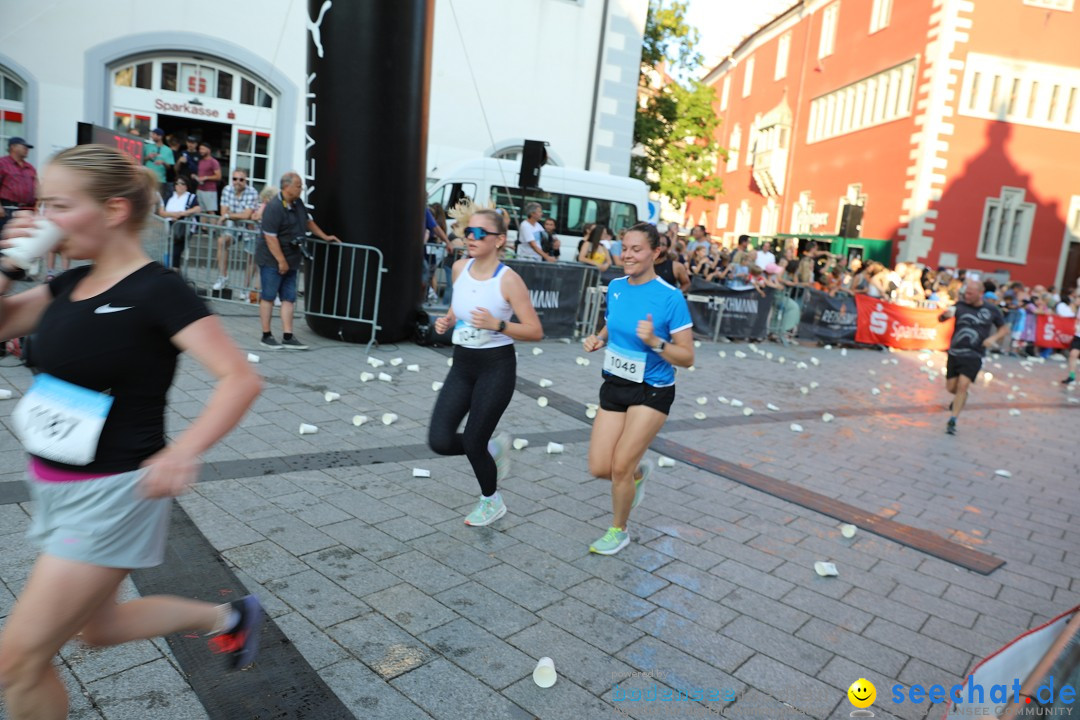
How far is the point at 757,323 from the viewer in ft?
50.2

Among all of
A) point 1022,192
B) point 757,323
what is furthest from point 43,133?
point 1022,192

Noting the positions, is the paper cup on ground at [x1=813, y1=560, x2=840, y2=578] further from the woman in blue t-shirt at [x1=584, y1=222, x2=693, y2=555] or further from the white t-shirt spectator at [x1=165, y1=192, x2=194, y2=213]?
the white t-shirt spectator at [x1=165, y1=192, x2=194, y2=213]

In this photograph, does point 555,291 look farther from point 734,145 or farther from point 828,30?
point 734,145

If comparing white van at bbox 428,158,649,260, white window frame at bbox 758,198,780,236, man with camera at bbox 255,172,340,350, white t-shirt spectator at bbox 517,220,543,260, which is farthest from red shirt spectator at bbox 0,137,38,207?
white window frame at bbox 758,198,780,236

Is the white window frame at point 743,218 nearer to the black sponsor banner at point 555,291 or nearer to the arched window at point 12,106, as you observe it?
the black sponsor banner at point 555,291

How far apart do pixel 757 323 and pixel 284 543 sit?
12.7 meters

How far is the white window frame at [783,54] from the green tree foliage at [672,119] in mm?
11118

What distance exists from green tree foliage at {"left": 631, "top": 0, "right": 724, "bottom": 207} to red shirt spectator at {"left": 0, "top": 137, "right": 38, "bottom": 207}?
72.6 ft

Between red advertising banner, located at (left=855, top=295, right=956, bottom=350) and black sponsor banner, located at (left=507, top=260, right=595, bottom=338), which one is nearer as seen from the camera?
black sponsor banner, located at (left=507, top=260, right=595, bottom=338)

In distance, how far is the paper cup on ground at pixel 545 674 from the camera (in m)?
3.01

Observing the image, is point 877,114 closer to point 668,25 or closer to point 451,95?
point 668,25

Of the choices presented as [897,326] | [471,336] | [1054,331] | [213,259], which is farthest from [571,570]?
[1054,331]

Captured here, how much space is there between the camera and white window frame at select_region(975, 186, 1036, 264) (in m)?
27.0

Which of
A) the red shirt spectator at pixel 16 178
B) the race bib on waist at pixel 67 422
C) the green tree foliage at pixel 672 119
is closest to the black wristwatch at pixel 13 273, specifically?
the race bib on waist at pixel 67 422
